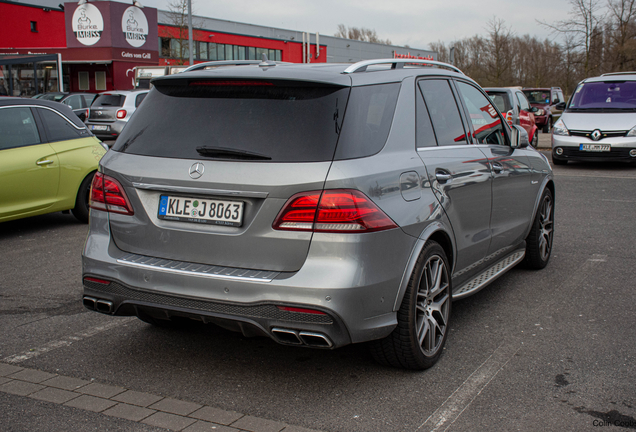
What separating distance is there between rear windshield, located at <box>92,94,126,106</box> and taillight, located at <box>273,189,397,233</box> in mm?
17575

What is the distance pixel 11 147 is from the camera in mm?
7457

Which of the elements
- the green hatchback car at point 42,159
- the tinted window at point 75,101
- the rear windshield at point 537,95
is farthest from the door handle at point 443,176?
the rear windshield at point 537,95

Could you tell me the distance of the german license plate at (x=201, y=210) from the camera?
3.27 metres

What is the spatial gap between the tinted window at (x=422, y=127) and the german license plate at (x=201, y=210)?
1218 mm

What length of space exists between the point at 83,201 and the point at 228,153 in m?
5.61

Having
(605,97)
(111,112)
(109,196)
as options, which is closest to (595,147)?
(605,97)

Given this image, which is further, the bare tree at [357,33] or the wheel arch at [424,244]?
the bare tree at [357,33]

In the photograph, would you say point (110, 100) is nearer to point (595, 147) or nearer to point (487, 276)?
point (595, 147)

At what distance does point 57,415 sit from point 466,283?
2.67 metres

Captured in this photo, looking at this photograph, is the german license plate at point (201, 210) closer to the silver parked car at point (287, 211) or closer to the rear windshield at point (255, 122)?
the silver parked car at point (287, 211)

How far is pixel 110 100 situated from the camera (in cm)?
1966

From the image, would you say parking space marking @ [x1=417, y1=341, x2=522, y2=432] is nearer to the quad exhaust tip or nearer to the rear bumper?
the rear bumper

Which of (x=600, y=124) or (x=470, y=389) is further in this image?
(x=600, y=124)

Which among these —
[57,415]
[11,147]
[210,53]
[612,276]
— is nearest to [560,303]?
[612,276]
